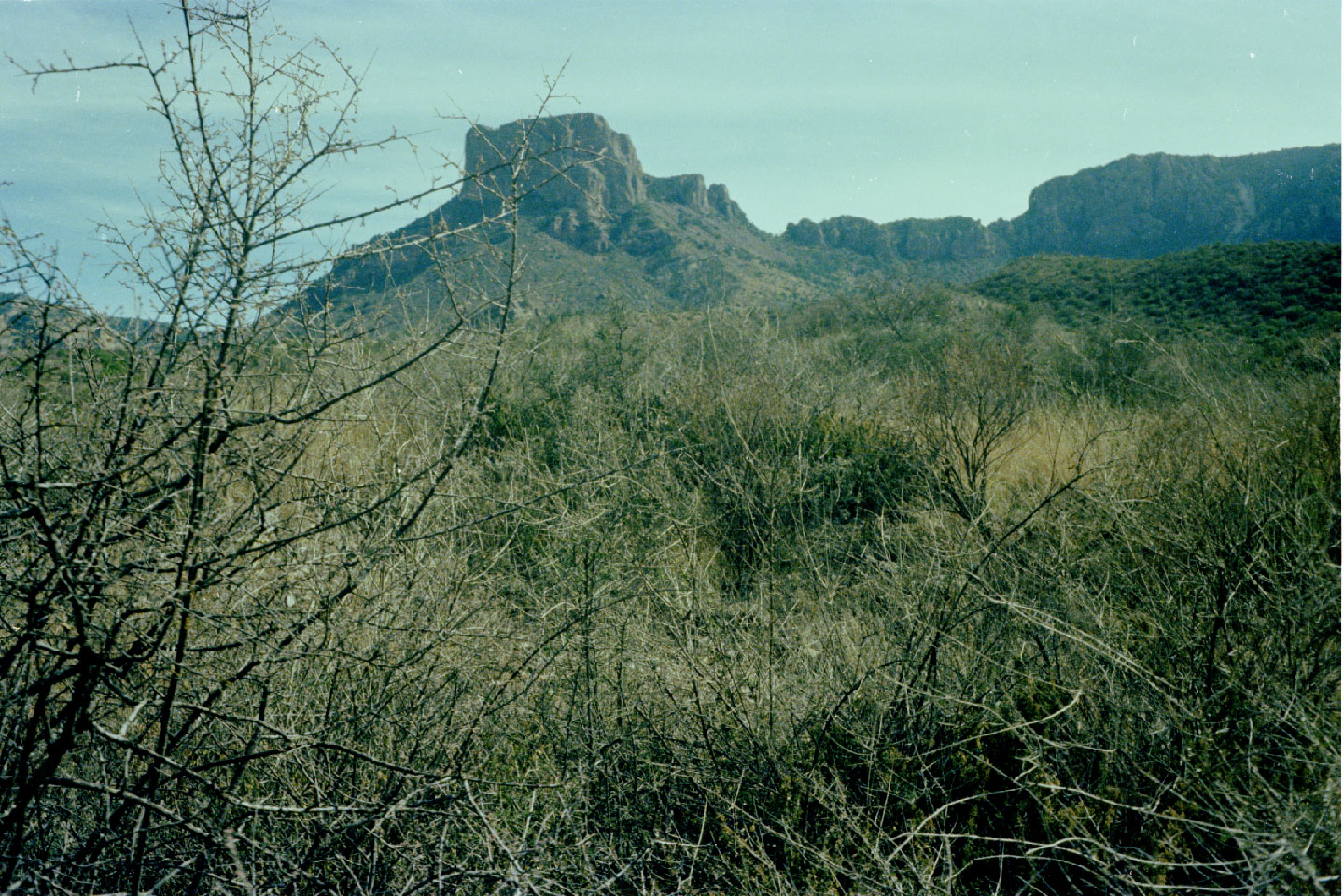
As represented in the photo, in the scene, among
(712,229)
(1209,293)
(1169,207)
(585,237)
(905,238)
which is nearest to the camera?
(1209,293)

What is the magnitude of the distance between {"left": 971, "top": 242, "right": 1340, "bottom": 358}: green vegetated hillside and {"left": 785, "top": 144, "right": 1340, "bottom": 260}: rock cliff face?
99cm

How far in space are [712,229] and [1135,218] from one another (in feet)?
91.1

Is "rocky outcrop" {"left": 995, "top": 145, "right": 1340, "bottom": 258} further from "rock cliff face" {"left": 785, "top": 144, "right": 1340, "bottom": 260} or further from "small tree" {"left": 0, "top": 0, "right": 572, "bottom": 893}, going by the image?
"small tree" {"left": 0, "top": 0, "right": 572, "bottom": 893}

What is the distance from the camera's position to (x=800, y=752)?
364cm

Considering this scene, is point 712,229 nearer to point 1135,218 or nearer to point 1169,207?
point 1135,218

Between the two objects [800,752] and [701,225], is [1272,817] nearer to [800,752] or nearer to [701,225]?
[800,752]

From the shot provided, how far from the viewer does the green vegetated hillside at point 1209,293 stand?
47.1 ft

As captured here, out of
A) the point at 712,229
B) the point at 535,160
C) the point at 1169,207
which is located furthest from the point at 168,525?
the point at 712,229

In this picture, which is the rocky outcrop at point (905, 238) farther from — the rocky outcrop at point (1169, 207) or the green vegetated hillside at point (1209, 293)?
the green vegetated hillside at point (1209, 293)

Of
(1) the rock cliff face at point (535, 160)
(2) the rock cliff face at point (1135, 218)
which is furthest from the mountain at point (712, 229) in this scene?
(2) the rock cliff face at point (1135, 218)

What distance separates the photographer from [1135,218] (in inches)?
1678

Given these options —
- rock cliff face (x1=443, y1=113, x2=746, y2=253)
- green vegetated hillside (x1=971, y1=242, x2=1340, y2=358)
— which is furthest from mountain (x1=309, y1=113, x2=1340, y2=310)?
green vegetated hillside (x1=971, y1=242, x2=1340, y2=358)

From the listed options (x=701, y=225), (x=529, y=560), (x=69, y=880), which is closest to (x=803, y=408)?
(x=529, y=560)

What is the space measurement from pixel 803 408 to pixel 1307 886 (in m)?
6.66
